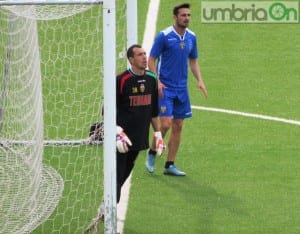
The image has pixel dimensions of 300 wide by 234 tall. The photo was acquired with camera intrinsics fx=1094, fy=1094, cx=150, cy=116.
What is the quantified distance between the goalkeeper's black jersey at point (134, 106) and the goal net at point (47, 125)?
985mm

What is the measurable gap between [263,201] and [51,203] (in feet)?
8.77

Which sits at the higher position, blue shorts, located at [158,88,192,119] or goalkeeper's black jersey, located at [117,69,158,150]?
goalkeeper's black jersey, located at [117,69,158,150]

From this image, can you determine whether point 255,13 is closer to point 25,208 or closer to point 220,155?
point 220,155

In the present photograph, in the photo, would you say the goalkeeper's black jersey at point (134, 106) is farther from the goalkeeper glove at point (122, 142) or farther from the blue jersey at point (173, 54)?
the blue jersey at point (173, 54)

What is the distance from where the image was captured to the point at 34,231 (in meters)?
12.8

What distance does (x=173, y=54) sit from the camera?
48.3ft

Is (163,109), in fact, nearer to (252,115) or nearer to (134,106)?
(134,106)

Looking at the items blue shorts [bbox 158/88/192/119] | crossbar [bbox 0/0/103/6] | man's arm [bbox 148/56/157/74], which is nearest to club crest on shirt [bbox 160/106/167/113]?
blue shorts [bbox 158/88/192/119]

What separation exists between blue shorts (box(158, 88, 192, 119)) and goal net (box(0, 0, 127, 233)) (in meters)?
0.87

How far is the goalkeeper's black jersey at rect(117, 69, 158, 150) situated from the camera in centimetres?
1281

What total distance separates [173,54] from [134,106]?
6.81 feet

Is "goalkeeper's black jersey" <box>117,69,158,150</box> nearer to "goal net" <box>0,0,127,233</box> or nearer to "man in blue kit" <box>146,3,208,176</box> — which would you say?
"goal net" <box>0,0,127,233</box>

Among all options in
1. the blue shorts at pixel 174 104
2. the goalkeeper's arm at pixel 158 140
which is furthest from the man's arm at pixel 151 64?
the goalkeeper's arm at pixel 158 140

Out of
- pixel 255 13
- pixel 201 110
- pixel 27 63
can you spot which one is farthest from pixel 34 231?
pixel 255 13
